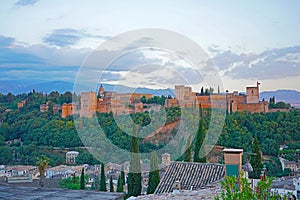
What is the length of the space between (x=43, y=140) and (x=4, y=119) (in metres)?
4.72

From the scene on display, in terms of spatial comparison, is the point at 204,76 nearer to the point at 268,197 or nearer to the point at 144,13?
the point at 144,13

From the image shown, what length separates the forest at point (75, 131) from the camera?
16.8 meters

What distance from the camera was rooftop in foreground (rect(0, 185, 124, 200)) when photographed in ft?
9.82

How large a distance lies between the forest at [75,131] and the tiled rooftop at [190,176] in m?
7.34

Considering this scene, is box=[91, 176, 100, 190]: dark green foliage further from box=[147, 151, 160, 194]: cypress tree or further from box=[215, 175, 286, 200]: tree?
box=[215, 175, 286, 200]: tree

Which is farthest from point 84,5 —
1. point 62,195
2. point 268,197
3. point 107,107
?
point 268,197

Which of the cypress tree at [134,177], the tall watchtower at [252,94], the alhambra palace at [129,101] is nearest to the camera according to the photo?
the cypress tree at [134,177]

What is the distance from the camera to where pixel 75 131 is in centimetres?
2361

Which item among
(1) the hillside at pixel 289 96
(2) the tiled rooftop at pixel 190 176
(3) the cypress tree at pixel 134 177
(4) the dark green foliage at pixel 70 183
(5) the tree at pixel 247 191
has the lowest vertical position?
(4) the dark green foliage at pixel 70 183

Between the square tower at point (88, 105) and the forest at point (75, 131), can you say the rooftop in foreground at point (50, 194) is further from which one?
the square tower at point (88, 105)

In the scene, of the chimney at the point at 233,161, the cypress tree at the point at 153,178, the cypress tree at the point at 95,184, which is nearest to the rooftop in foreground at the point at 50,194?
the chimney at the point at 233,161

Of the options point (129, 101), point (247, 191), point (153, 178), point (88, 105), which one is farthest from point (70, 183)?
point (247, 191)

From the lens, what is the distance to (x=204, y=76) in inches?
402

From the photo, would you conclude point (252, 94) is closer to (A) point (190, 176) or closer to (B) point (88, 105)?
(B) point (88, 105)
